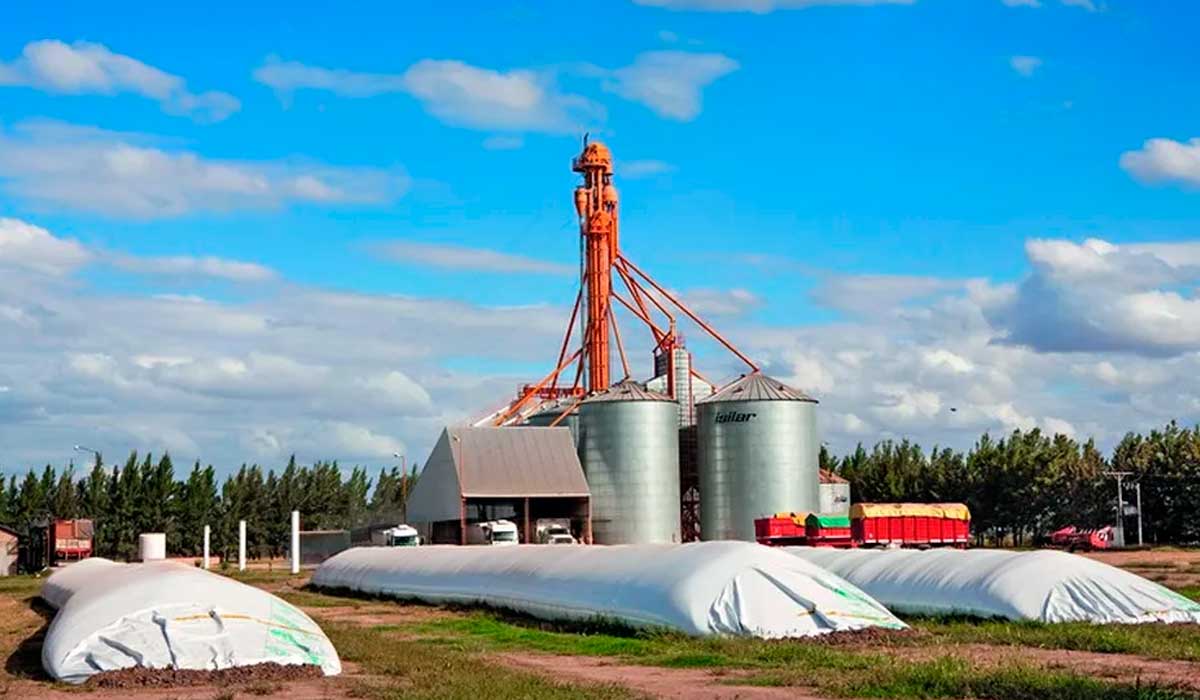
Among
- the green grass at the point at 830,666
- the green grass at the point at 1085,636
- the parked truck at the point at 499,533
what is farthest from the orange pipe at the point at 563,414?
the green grass at the point at 1085,636

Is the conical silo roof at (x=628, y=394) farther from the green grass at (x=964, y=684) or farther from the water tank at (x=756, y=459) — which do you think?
the green grass at (x=964, y=684)

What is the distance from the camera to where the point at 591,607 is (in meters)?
28.2

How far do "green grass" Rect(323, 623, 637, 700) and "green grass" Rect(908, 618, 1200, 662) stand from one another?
7.74 meters

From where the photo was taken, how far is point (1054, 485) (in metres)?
86.9

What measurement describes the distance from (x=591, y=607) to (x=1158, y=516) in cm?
6391

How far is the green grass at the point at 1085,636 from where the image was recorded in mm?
21384

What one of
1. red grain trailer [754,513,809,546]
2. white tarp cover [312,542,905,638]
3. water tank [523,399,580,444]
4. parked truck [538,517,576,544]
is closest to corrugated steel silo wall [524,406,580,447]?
water tank [523,399,580,444]

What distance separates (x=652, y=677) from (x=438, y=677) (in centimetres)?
301

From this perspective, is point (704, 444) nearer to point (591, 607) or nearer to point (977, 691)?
point (591, 607)

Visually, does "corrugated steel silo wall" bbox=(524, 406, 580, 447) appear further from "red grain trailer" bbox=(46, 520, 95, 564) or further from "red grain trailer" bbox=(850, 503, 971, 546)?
"red grain trailer" bbox=(46, 520, 95, 564)

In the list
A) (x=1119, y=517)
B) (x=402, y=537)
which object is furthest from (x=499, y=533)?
(x=1119, y=517)

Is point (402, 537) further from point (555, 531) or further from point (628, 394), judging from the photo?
point (628, 394)

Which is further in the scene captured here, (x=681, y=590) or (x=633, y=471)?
(x=633, y=471)

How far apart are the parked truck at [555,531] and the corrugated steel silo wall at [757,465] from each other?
25.6 feet
